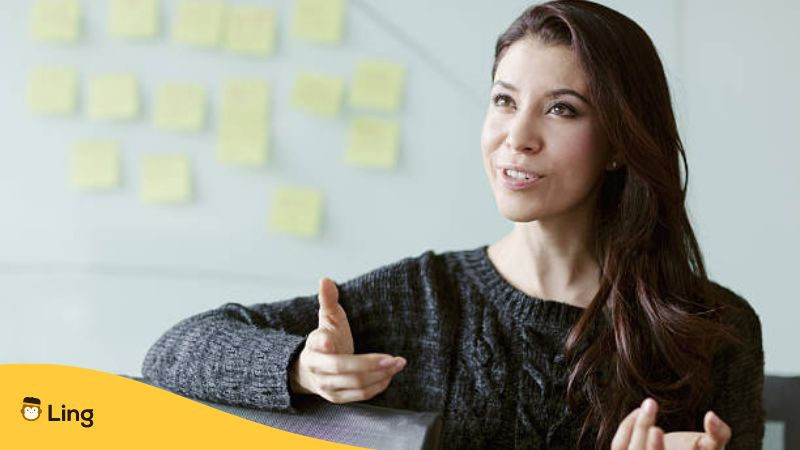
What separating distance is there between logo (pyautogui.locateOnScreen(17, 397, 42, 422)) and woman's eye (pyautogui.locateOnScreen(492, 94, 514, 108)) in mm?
677

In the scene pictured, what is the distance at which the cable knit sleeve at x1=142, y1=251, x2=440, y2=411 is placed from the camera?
47.6 inches

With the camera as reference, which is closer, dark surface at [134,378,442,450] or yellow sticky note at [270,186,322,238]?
dark surface at [134,378,442,450]

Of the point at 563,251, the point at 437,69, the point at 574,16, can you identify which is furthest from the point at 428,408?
the point at 437,69

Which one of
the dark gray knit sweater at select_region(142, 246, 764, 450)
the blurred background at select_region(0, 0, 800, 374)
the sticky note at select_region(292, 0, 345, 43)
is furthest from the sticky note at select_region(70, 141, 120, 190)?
the dark gray knit sweater at select_region(142, 246, 764, 450)

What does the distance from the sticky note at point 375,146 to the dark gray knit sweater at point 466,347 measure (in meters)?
0.61

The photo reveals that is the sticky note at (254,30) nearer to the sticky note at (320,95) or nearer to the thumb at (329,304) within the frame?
the sticky note at (320,95)

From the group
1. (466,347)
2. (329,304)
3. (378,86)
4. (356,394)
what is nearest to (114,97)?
(378,86)

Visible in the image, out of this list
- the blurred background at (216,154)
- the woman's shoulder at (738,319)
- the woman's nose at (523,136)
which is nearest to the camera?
the woman's nose at (523,136)

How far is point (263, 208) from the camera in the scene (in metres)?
2.12

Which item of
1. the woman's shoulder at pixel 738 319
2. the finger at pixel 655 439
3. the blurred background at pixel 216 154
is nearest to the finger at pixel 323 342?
the finger at pixel 655 439

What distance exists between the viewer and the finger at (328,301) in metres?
1.12

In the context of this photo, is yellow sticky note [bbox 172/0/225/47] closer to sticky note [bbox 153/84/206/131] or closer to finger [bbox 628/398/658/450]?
sticky note [bbox 153/84/206/131]

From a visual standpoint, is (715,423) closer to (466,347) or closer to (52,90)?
(466,347)

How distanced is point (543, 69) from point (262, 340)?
0.50 metres
